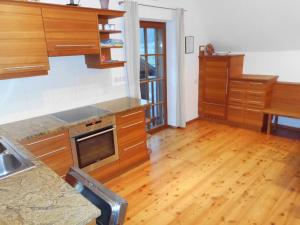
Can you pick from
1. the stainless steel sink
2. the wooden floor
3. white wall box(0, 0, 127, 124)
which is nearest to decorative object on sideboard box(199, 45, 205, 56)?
the wooden floor

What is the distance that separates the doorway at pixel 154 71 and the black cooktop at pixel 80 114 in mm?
1199

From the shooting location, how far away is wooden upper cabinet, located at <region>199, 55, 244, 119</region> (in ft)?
15.1

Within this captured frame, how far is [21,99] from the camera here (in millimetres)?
2588

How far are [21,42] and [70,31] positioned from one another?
533 millimetres

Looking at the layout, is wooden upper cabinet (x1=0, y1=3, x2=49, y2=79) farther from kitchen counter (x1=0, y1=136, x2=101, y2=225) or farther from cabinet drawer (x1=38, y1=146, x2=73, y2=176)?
kitchen counter (x1=0, y1=136, x2=101, y2=225)

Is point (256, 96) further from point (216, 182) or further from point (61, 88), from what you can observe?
point (61, 88)

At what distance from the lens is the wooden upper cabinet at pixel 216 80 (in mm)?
4613

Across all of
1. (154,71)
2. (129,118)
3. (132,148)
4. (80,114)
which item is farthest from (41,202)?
(154,71)

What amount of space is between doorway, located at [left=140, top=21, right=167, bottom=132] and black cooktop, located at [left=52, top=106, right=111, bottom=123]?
1.20 m

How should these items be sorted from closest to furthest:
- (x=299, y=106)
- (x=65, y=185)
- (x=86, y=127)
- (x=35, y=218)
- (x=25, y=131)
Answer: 1. (x=35, y=218)
2. (x=65, y=185)
3. (x=25, y=131)
4. (x=86, y=127)
5. (x=299, y=106)

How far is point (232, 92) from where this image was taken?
4664 mm

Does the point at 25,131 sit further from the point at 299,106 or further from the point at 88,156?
the point at 299,106

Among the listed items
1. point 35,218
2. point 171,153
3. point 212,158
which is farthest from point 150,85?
point 35,218

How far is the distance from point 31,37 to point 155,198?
2118 millimetres
